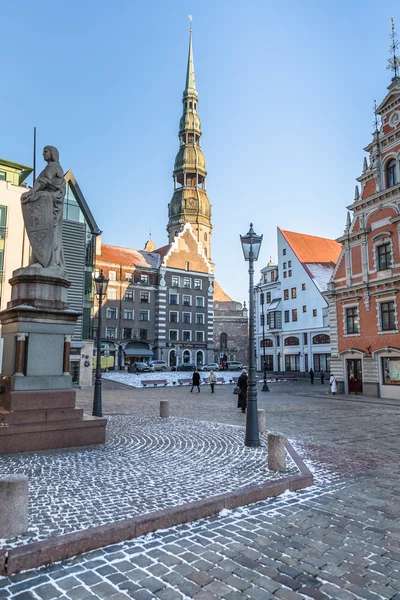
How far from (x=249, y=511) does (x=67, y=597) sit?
2.92 meters

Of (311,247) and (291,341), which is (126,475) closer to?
(291,341)

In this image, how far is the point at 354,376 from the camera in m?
29.0

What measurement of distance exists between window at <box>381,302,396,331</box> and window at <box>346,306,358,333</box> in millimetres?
2343

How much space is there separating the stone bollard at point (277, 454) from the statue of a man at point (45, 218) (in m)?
6.25

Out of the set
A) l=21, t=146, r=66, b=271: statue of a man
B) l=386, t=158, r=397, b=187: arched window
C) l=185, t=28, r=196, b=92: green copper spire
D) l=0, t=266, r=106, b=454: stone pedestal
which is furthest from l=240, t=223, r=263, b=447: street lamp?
l=185, t=28, r=196, b=92: green copper spire

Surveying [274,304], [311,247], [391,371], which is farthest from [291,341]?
[391,371]

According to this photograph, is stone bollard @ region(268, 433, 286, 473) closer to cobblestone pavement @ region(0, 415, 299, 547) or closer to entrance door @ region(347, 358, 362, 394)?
cobblestone pavement @ region(0, 415, 299, 547)

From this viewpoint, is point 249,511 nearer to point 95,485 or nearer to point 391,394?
point 95,485

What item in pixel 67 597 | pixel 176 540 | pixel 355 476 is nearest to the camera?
pixel 67 597

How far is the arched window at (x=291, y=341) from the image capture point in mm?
54406

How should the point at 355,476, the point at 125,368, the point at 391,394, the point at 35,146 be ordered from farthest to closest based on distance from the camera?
the point at 125,368 → the point at 391,394 → the point at 35,146 → the point at 355,476

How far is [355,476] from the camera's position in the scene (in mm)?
7836

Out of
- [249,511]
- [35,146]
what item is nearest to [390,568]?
[249,511]

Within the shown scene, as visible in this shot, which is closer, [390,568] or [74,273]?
[390,568]
